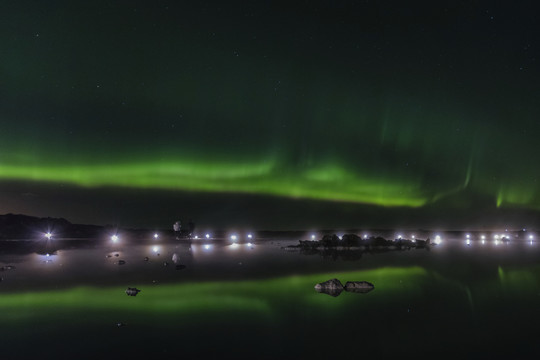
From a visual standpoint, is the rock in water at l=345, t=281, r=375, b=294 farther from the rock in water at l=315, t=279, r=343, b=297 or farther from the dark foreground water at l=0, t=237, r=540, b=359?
the dark foreground water at l=0, t=237, r=540, b=359

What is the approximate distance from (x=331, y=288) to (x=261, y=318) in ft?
36.2

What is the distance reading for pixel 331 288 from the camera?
40.3 meters

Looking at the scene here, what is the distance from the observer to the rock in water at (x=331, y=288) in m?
39.5

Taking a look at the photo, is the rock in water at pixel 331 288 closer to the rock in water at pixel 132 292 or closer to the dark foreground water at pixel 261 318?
the dark foreground water at pixel 261 318

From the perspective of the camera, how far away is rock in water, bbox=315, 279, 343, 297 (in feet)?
130

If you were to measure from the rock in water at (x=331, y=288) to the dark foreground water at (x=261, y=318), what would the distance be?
1.50 meters

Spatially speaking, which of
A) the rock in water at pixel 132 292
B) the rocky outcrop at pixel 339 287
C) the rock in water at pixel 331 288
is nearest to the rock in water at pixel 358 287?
the rocky outcrop at pixel 339 287

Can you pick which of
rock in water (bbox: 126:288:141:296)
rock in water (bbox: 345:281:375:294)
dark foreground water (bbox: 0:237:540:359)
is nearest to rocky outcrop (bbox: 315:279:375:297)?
rock in water (bbox: 345:281:375:294)

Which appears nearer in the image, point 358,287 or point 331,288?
point 331,288

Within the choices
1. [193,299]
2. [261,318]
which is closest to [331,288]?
[261,318]

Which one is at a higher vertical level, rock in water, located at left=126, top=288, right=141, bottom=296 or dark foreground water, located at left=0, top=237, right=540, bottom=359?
rock in water, located at left=126, top=288, right=141, bottom=296

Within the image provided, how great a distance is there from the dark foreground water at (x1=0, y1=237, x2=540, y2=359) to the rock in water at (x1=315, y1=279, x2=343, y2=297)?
150 centimetres

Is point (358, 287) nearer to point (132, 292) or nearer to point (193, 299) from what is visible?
point (193, 299)

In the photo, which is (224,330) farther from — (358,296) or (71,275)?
(71,275)
